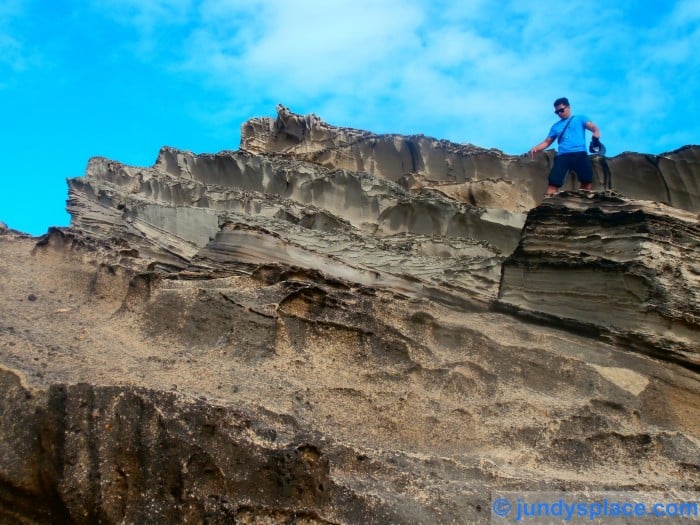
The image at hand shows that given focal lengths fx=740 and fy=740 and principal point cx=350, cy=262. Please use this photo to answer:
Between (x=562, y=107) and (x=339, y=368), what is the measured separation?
4.49 m

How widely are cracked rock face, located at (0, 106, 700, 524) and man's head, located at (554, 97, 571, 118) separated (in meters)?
1.44

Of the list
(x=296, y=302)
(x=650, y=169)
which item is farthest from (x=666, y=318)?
(x=650, y=169)

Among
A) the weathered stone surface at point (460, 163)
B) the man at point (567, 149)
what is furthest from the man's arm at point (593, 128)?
the weathered stone surface at point (460, 163)

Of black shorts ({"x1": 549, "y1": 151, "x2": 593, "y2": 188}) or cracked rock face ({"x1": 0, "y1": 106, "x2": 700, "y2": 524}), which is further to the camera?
black shorts ({"x1": 549, "y1": 151, "x2": 593, "y2": 188})

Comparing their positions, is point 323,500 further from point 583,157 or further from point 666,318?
point 583,157

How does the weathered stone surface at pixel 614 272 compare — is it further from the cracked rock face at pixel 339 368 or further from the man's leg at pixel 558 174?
the man's leg at pixel 558 174

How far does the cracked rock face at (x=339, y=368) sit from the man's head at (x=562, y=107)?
1437 millimetres

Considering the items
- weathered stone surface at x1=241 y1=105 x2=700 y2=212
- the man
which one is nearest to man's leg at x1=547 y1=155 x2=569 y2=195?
the man

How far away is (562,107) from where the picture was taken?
822 cm

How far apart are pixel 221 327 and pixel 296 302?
0.62 meters

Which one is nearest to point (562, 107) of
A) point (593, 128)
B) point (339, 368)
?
point (593, 128)

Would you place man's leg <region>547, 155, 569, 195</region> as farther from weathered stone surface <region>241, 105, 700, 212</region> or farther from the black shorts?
weathered stone surface <region>241, 105, 700, 212</region>

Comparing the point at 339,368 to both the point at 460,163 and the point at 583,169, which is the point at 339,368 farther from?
the point at 460,163

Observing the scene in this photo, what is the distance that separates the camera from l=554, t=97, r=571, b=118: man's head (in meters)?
8.21
